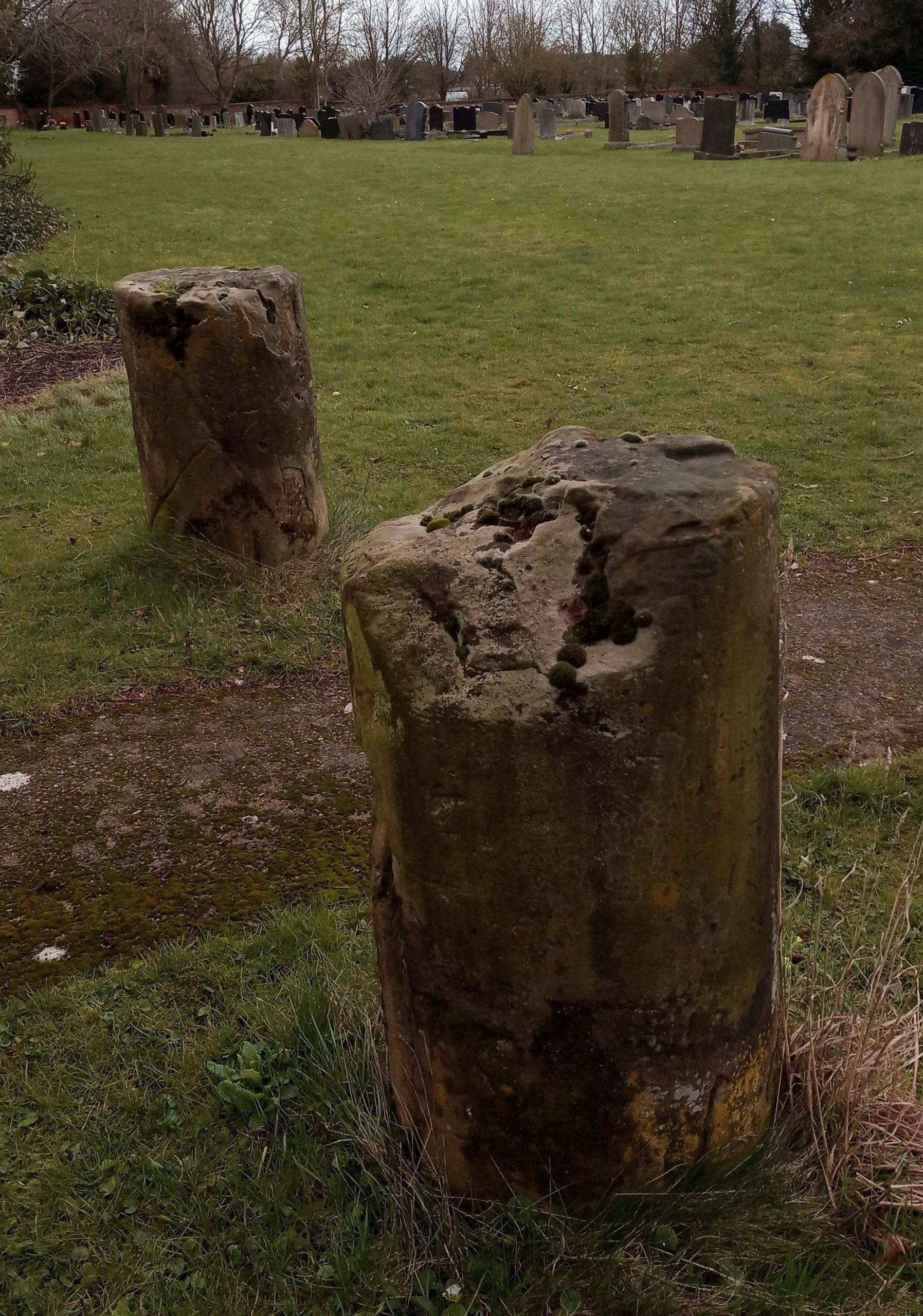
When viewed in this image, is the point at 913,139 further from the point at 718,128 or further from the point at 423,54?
the point at 423,54

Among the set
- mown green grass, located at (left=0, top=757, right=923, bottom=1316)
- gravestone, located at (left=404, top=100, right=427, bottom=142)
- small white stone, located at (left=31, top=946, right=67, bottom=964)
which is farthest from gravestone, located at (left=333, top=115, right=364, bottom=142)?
mown green grass, located at (left=0, top=757, right=923, bottom=1316)

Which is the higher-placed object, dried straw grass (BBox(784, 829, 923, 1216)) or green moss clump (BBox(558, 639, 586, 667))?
green moss clump (BBox(558, 639, 586, 667))

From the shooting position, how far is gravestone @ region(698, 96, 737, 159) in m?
23.5

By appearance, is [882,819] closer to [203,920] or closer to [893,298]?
[203,920]

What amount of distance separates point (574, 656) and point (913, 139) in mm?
24845

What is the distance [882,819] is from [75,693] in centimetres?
378

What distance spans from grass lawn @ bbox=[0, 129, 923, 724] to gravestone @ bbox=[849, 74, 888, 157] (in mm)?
1706

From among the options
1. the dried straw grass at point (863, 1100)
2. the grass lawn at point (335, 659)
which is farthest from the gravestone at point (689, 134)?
the dried straw grass at point (863, 1100)

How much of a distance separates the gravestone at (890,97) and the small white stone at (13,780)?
2409 cm

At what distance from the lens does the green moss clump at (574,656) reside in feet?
6.47

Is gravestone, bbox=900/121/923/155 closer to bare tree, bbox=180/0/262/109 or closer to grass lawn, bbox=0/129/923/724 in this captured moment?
grass lawn, bbox=0/129/923/724

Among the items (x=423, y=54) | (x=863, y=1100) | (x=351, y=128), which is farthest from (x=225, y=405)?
(x=423, y=54)

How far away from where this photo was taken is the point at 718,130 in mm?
23641

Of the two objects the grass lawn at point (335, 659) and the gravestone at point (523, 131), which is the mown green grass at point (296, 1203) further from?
the gravestone at point (523, 131)
